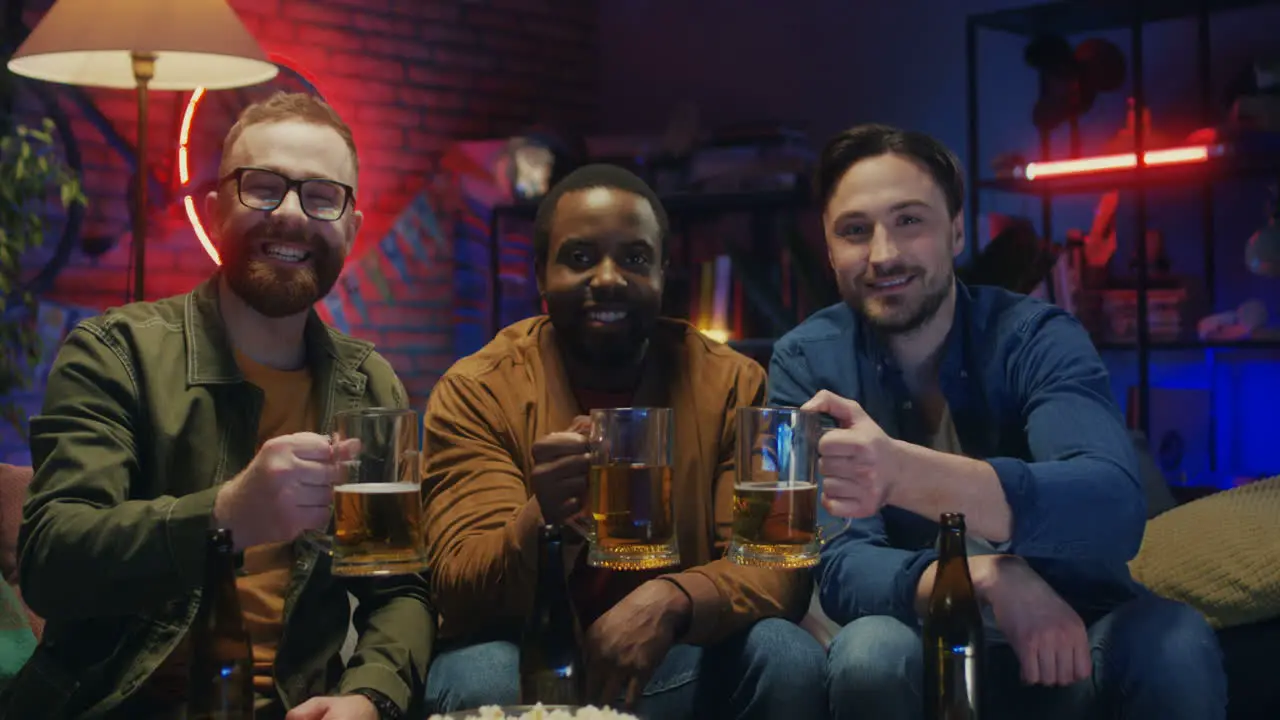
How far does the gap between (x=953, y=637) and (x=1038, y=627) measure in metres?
0.24

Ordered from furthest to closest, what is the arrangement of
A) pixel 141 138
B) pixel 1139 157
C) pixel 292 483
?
pixel 1139 157 → pixel 141 138 → pixel 292 483

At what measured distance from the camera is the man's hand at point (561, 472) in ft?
5.92

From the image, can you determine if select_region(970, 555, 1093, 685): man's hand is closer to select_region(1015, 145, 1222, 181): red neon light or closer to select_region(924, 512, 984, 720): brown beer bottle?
select_region(924, 512, 984, 720): brown beer bottle

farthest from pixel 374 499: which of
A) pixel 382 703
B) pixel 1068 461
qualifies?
pixel 1068 461

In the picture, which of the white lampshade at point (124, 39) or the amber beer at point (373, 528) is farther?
the white lampshade at point (124, 39)

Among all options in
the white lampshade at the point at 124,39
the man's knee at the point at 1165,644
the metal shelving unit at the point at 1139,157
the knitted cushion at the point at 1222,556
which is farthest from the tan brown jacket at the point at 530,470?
the metal shelving unit at the point at 1139,157

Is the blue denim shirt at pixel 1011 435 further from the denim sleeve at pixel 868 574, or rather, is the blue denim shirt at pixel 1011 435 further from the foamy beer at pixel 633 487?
the foamy beer at pixel 633 487

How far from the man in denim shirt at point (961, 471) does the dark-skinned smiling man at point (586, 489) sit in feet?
0.42

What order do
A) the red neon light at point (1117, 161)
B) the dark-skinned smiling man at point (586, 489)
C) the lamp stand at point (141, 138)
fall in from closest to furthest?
1. the dark-skinned smiling man at point (586, 489)
2. the lamp stand at point (141, 138)
3. the red neon light at point (1117, 161)

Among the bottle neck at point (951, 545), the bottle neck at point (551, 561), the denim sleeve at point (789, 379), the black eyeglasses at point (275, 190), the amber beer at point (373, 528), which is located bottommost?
the bottle neck at point (551, 561)

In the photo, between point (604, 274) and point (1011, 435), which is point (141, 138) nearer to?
point (604, 274)

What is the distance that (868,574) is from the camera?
209 cm

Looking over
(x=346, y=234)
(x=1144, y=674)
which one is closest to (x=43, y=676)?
(x=346, y=234)

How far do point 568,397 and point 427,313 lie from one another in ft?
12.3
